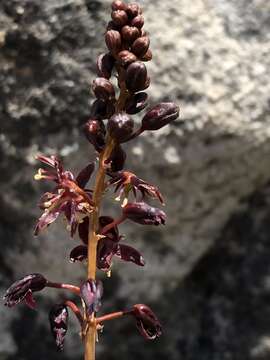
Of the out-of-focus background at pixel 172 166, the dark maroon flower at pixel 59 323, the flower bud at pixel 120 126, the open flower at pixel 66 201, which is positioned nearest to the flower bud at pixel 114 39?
the flower bud at pixel 120 126

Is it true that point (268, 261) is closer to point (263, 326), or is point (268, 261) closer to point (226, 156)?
point (263, 326)

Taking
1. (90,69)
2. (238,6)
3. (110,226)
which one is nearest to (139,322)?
(110,226)

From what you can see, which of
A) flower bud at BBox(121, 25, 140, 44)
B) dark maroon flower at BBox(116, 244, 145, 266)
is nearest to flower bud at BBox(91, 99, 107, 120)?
flower bud at BBox(121, 25, 140, 44)

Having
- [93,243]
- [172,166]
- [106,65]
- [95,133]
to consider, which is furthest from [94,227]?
[172,166]

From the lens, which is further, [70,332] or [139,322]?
[70,332]

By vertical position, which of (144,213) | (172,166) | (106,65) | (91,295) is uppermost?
(106,65)

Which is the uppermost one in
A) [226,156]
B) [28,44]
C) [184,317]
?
[28,44]

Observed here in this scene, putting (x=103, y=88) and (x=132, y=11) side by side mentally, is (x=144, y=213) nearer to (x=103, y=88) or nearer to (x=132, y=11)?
→ (x=103, y=88)
